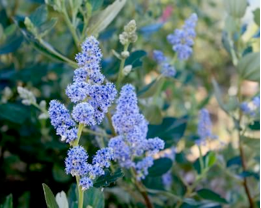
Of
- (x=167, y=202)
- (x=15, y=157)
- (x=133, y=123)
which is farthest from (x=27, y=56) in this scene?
(x=133, y=123)

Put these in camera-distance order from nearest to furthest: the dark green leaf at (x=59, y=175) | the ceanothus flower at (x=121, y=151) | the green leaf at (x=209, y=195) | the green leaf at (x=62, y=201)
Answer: the green leaf at (x=62, y=201) → the ceanothus flower at (x=121, y=151) → the green leaf at (x=209, y=195) → the dark green leaf at (x=59, y=175)

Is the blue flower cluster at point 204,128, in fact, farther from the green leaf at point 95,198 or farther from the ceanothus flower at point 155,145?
the green leaf at point 95,198

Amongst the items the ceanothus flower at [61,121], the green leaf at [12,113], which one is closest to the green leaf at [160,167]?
the green leaf at [12,113]

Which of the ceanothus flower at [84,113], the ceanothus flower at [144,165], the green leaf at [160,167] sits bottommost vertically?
the ceanothus flower at [84,113]

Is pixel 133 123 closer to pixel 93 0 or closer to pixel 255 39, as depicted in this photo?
pixel 93 0

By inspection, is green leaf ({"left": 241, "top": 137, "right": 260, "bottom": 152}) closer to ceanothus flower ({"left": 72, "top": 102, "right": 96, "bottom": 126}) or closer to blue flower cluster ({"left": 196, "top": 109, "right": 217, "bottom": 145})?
blue flower cluster ({"left": 196, "top": 109, "right": 217, "bottom": 145})

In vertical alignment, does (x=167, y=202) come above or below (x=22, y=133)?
below
